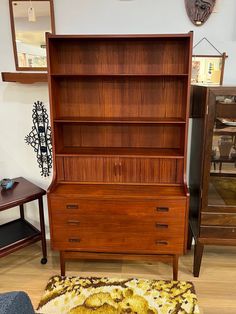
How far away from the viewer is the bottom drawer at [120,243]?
2.01m

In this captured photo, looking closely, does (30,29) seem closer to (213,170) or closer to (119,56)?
(119,56)

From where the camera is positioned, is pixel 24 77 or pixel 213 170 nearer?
pixel 213 170

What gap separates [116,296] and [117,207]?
63cm

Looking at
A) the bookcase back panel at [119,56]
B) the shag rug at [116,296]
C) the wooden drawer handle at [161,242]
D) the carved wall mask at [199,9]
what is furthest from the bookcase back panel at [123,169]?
the carved wall mask at [199,9]

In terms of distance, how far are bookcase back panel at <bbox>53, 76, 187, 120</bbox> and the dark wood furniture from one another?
0.59ft

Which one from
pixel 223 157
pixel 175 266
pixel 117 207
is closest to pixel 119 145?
pixel 117 207

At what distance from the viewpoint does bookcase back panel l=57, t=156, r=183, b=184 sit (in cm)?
211

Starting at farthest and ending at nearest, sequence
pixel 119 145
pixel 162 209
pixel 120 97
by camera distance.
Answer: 1. pixel 119 145
2. pixel 120 97
3. pixel 162 209

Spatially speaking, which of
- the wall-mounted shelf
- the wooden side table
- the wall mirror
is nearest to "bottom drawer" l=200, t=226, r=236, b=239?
the wooden side table

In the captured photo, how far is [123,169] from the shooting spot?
2.14 meters

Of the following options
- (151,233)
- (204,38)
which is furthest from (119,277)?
(204,38)

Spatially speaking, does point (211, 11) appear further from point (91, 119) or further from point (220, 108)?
point (91, 119)

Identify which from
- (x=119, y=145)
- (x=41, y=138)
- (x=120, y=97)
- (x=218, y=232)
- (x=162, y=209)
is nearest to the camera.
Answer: (x=162, y=209)

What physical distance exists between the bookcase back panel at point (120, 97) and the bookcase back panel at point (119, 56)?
7 centimetres
